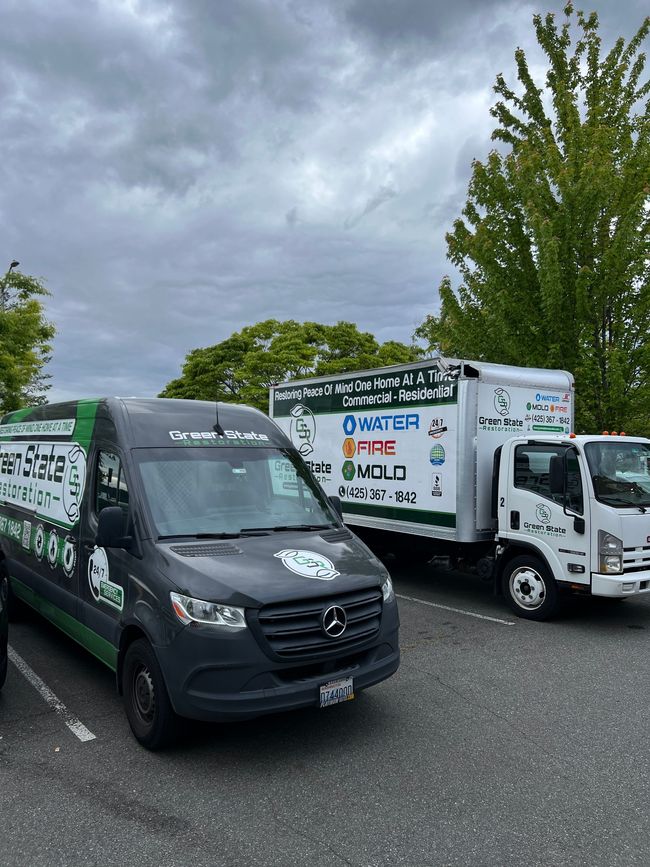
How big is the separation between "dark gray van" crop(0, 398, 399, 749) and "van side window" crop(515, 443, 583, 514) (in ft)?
10.8

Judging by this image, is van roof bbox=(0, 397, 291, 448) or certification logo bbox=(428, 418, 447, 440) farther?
certification logo bbox=(428, 418, 447, 440)

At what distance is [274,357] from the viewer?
35531 mm

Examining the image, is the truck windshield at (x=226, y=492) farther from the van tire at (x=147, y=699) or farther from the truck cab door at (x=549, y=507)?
the truck cab door at (x=549, y=507)

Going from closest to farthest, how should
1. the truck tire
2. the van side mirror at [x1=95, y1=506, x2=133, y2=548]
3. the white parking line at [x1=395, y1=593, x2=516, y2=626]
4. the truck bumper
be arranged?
the van side mirror at [x1=95, y1=506, x2=133, y2=548]
the truck bumper
the truck tire
the white parking line at [x1=395, y1=593, x2=516, y2=626]

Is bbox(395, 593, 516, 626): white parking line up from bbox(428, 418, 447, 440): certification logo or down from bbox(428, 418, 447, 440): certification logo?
down

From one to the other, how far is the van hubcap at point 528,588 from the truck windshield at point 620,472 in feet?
4.11

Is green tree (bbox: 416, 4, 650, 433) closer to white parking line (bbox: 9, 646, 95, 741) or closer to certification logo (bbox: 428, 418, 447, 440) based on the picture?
certification logo (bbox: 428, 418, 447, 440)

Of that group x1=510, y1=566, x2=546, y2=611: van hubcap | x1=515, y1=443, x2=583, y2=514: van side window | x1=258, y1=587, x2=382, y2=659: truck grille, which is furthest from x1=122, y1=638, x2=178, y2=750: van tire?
x1=515, y1=443, x2=583, y2=514: van side window

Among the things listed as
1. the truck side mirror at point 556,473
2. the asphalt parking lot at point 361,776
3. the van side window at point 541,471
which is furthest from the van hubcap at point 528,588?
the asphalt parking lot at point 361,776

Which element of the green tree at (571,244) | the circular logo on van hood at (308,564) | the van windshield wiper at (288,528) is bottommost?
the circular logo on van hood at (308,564)

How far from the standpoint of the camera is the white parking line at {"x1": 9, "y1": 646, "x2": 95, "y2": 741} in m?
4.49

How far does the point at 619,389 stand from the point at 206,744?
9.34 meters

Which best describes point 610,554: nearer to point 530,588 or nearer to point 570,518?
point 570,518

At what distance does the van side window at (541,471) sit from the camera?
7437mm
